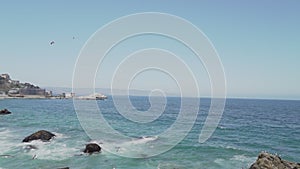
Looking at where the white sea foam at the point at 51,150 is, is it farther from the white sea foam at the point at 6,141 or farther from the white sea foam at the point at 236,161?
the white sea foam at the point at 236,161

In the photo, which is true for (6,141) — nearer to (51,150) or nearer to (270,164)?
(51,150)

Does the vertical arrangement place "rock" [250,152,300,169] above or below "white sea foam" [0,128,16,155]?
above

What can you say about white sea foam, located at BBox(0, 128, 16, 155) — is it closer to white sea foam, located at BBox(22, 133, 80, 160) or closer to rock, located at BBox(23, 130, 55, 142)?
white sea foam, located at BBox(22, 133, 80, 160)

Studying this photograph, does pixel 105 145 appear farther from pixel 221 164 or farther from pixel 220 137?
pixel 220 137

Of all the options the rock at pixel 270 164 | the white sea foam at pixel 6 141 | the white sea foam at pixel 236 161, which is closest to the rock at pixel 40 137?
the white sea foam at pixel 6 141

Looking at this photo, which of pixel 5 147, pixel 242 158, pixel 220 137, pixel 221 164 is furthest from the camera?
pixel 220 137

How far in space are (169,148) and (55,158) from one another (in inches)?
551

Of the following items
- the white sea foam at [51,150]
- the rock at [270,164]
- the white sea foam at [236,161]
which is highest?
the rock at [270,164]

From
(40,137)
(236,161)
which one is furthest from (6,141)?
→ (236,161)

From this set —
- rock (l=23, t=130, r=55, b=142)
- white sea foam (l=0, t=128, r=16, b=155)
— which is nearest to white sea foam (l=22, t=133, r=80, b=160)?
rock (l=23, t=130, r=55, b=142)

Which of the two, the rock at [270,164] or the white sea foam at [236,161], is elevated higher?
the rock at [270,164]

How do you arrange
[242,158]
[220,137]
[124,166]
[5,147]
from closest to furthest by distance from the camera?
[124,166]
[242,158]
[5,147]
[220,137]

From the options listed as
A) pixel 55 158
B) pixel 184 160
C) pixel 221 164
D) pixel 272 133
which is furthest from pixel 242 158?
pixel 272 133

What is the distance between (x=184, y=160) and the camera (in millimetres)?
30891
